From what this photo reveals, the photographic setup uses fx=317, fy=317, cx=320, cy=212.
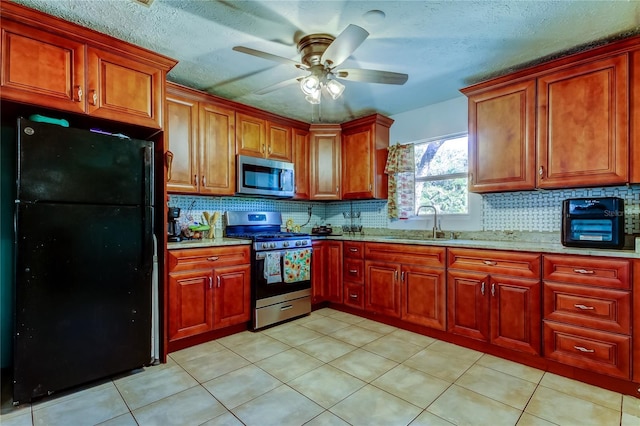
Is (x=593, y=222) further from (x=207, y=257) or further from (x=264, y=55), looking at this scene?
(x=207, y=257)

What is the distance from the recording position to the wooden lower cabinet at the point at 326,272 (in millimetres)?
3729

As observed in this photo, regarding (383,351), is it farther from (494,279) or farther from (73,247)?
(73,247)

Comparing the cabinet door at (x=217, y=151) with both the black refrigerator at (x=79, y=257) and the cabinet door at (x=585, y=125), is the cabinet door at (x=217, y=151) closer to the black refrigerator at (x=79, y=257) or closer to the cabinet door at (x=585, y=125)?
the black refrigerator at (x=79, y=257)

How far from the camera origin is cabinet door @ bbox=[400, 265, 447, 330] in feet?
9.41

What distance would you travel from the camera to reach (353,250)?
3.61 m

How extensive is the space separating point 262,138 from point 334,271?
1760 millimetres

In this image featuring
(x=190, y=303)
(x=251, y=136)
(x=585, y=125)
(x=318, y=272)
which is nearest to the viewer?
(x=585, y=125)

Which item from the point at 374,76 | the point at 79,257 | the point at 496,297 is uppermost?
the point at 374,76

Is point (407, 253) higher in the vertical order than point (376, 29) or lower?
lower

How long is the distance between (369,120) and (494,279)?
2237 millimetres

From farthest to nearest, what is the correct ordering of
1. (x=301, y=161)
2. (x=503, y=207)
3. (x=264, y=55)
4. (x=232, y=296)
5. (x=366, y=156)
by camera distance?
(x=301, y=161)
(x=366, y=156)
(x=503, y=207)
(x=232, y=296)
(x=264, y=55)

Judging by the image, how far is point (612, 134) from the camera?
2.25 m

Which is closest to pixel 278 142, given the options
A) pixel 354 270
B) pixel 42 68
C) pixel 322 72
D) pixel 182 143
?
pixel 182 143

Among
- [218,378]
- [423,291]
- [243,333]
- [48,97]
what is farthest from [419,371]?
[48,97]
